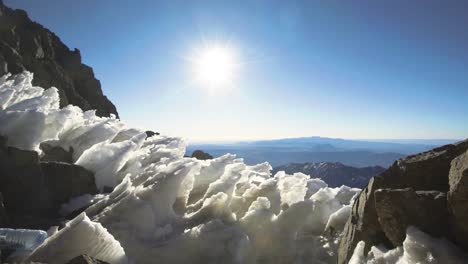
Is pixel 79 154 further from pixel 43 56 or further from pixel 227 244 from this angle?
pixel 43 56

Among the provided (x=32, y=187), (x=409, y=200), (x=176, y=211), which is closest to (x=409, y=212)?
(x=409, y=200)

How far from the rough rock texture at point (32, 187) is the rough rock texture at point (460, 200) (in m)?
15.0

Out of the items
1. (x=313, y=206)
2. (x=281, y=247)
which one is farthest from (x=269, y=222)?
(x=313, y=206)

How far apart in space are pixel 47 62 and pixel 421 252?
54767 mm

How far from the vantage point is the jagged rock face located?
147 ft

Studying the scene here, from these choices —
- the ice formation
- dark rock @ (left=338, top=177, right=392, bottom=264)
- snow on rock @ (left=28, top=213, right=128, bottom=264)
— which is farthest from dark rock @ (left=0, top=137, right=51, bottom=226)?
dark rock @ (left=338, top=177, right=392, bottom=264)

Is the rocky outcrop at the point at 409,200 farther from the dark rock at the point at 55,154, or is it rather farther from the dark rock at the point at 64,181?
the dark rock at the point at 55,154

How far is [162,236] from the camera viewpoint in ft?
51.6

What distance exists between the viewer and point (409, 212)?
9617mm

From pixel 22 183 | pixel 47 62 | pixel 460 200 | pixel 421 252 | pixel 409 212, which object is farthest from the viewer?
pixel 47 62

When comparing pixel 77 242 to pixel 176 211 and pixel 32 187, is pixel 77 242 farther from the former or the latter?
pixel 176 211

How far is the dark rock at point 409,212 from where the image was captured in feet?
29.7

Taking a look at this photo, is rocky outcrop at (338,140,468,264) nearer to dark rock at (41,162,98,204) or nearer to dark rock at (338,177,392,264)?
dark rock at (338,177,392,264)

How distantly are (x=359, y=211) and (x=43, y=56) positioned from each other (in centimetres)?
5566
